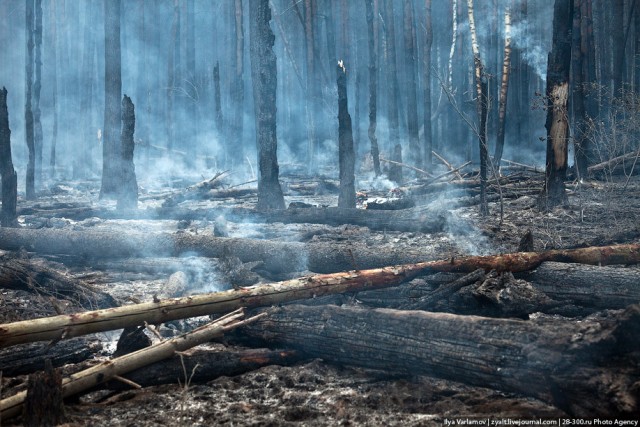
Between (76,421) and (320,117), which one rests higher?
(320,117)

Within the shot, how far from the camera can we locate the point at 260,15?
984cm

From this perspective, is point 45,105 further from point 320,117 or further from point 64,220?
point 64,220

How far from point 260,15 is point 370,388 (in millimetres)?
8093

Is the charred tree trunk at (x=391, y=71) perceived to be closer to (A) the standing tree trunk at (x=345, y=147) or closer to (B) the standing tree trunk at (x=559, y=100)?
(A) the standing tree trunk at (x=345, y=147)

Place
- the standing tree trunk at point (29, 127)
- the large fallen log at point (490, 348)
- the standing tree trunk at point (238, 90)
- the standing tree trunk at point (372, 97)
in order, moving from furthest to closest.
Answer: the standing tree trunk at point (238, 90)
the standing tree trunk at point (372, 97)
the standing tree trunk at point (29, 127)
the large fallen log at point (490, 348)

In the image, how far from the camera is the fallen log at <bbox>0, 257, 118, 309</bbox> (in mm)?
5094

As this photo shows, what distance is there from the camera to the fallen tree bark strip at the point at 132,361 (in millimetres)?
2834

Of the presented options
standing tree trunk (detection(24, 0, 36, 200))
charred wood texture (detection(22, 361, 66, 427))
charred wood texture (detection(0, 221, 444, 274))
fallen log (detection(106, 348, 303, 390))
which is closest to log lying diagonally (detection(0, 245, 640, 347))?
fallen log (detection(106, 348, 303, 390))

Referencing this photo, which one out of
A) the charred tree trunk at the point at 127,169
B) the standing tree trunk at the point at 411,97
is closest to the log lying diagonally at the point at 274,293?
the charred tree trunk at the point at 127,169

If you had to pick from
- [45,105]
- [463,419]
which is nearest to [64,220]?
[463,419]

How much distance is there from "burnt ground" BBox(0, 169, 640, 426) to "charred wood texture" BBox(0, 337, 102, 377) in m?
0.11

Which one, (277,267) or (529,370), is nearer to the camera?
(529,370)

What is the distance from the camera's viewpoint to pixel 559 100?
9148mm

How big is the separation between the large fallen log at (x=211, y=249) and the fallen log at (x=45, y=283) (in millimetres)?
1725
